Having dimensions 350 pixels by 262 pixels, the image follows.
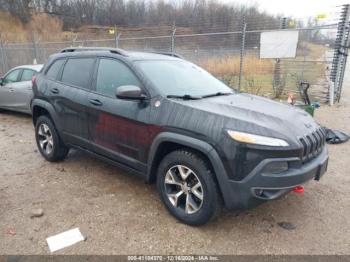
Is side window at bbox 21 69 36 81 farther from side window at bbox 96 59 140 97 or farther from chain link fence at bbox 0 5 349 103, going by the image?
side window at bbox 96 59 140 97

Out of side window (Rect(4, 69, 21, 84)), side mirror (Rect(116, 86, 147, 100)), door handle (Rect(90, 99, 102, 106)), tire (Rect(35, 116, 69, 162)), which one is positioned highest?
side mirror (Rect(116, 86, 147, 100))

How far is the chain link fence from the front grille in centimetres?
518

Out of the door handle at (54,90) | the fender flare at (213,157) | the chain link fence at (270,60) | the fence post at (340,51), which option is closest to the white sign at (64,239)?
the fender flare at (213,157)

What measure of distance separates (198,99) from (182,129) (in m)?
0.53

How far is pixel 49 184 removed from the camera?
4082 mm

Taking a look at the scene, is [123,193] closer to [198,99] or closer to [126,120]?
[126,120]

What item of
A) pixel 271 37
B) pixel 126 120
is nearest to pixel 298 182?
pixel 126 120

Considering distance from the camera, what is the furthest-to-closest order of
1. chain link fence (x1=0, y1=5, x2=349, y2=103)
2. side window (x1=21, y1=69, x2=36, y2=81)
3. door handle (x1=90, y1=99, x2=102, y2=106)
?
chain link fence (x1=0, y1=5, x2=349, y2=103) → side window (x1=21, y1=69, x2=36, y2=81) → door handle (x1=90, y1=99, x2=102, y2=106)

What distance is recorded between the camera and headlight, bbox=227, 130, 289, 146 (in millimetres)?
2604

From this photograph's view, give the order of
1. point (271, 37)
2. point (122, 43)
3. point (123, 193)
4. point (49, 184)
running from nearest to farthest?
1. point (123, 193)
2. point (49, 184)
3. point (271, 37)
4. point (122, 43)

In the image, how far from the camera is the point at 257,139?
8.59ft

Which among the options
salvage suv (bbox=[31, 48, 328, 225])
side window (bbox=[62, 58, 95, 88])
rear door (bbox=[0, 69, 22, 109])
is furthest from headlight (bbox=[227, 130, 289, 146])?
rear door (bbox=[0, 69, 22, 109])

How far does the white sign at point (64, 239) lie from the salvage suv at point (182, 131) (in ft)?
3.07

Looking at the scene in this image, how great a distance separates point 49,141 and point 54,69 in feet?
3.79
